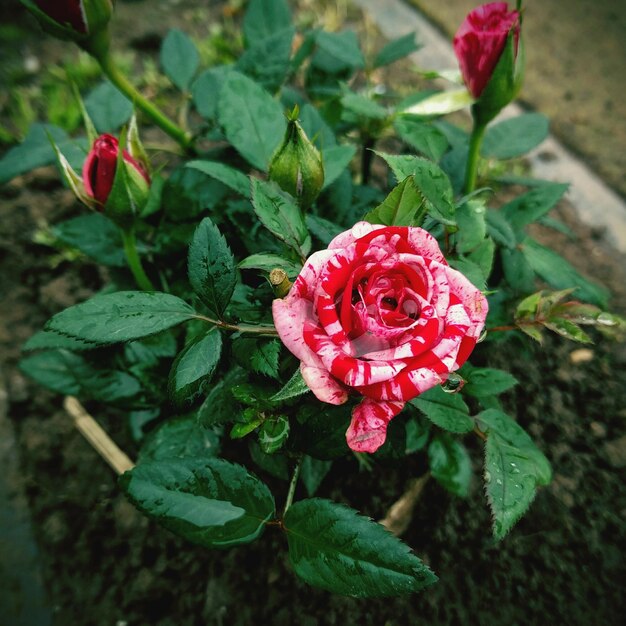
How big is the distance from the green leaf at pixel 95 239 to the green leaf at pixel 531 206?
0.63m

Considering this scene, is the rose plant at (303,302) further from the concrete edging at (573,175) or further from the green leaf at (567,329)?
the concrete edging at (573,175)

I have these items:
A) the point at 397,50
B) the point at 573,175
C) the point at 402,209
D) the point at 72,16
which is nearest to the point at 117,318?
the point at 402,209

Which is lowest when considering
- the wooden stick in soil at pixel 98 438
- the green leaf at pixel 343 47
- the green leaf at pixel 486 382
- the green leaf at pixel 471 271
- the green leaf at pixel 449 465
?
the wooden stick in soil at pixel 98 438

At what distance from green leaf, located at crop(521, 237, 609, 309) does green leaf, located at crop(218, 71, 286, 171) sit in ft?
1.41

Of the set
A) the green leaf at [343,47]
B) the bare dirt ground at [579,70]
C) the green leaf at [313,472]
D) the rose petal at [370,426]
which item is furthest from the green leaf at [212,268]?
the bare dirt ground at [579,70]

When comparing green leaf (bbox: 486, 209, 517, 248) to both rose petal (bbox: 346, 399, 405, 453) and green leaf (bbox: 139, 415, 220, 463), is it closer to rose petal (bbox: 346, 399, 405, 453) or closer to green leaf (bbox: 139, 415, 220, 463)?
rose petal (bbox: 346, 399, 405, 453)

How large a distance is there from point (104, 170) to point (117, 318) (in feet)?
0.72

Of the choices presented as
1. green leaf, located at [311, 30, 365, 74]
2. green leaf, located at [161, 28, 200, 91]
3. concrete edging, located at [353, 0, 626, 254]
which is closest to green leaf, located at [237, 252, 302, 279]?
green leaf, located at [311, 30, 365, 74]

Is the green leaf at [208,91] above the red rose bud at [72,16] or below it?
below

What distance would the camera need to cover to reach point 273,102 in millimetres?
750

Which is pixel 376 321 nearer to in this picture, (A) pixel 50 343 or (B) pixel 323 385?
(B) pixel 323 385

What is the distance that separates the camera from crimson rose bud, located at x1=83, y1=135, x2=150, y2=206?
0.66 m

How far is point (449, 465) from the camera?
2.52ft

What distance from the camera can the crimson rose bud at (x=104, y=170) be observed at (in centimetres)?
66
